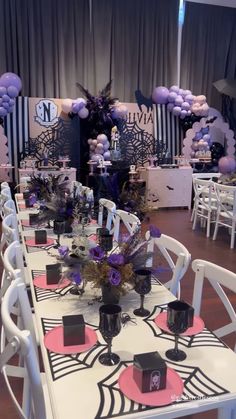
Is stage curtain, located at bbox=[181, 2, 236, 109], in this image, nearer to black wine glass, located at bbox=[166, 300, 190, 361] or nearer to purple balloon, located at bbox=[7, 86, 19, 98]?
purple balloon, located at bbox=[7, 86, 19, 98]

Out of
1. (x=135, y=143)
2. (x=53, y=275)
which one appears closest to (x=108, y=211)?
(x=53, y=275)

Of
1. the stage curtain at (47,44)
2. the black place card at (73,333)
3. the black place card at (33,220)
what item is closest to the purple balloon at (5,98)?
the stage curtain at (47,44)

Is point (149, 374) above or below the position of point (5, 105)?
below

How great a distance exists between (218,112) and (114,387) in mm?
7309

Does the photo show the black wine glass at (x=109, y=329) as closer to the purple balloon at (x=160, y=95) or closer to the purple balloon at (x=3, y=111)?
the purple balloon at (x=3, y=111)

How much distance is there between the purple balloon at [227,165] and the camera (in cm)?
688

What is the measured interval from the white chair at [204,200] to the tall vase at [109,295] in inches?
140

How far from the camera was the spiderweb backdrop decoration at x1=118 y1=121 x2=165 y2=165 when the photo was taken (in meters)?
6.85

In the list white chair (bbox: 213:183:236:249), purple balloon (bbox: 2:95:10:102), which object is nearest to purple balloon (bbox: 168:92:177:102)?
white chair (bbox: 213:183:236:249)

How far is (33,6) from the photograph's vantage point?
6430mm

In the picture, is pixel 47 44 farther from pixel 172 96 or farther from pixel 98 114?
pixel 172 96

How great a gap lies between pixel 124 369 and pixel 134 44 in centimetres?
706

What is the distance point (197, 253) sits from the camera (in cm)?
431

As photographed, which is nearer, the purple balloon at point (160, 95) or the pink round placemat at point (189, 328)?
the pink round placemat at point (189, 328)
